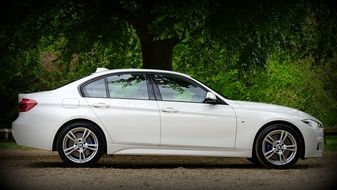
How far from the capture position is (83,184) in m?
7.73

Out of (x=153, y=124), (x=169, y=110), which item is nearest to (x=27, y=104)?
(x=153, y=124)

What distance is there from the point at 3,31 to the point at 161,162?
176 inches

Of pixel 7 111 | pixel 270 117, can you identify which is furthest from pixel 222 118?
pixel 7 111

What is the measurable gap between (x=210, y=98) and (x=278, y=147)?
1308mm

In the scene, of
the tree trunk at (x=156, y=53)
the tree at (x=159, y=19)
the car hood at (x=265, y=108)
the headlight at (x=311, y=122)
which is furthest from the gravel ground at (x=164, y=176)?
the tree trunk at (x=156, y=53)

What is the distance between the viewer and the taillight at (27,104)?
32.3 feet

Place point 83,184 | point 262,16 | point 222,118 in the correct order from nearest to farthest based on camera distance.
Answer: point 83,184 → point 222,118 → point 262,16

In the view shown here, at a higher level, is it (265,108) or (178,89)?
(178,89)

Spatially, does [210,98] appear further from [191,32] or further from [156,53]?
[156,53]

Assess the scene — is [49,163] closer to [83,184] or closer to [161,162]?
[161,162]

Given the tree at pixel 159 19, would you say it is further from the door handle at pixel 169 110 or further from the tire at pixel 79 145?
the tire at pixel 79 145

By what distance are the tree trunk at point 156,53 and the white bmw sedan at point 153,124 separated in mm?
4531

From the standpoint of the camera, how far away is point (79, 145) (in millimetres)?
9617

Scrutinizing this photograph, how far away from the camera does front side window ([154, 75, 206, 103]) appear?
1004 cm
